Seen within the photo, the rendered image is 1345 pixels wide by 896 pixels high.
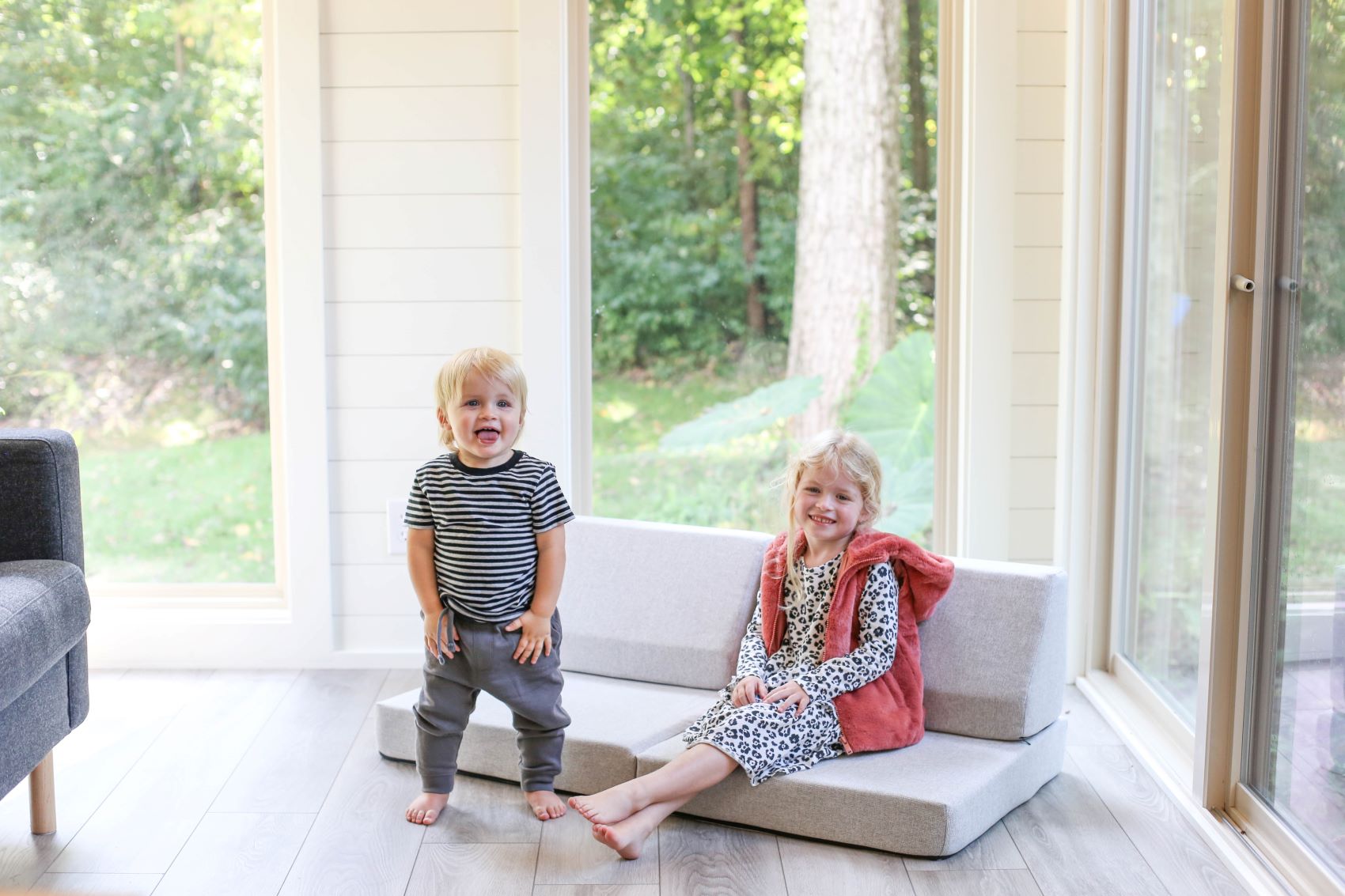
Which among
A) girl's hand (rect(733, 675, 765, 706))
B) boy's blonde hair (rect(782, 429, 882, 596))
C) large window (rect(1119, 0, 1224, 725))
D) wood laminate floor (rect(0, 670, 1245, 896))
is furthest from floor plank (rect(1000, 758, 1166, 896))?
boy's blonde hair (rect(782, 429, 882, 596))

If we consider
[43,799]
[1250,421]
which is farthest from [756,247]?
[43,799]

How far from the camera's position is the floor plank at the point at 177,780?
240 cm

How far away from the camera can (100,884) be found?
226cm

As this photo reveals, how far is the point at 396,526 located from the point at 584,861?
1453 millimetres

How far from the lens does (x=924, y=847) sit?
234cm

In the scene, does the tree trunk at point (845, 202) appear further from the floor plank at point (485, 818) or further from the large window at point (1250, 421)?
the floor plank at point (485, 818)

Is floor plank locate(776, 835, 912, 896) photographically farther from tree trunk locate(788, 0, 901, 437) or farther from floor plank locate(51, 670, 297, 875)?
tree trunk locate(788, 0, 901, 437)

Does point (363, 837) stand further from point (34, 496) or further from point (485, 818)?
point (34, 496)

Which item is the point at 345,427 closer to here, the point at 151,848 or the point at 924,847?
the point at 151,848

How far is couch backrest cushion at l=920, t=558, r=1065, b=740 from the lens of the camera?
2.65 meters

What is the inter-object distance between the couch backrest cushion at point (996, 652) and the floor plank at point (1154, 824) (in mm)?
195

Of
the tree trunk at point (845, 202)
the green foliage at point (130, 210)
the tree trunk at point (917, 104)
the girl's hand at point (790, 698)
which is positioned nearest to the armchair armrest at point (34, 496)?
the green foliage at point (130, 210)

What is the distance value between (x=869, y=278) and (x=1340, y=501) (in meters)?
1.76

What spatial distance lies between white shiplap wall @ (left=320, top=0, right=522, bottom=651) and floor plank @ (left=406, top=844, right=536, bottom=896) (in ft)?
4.39
